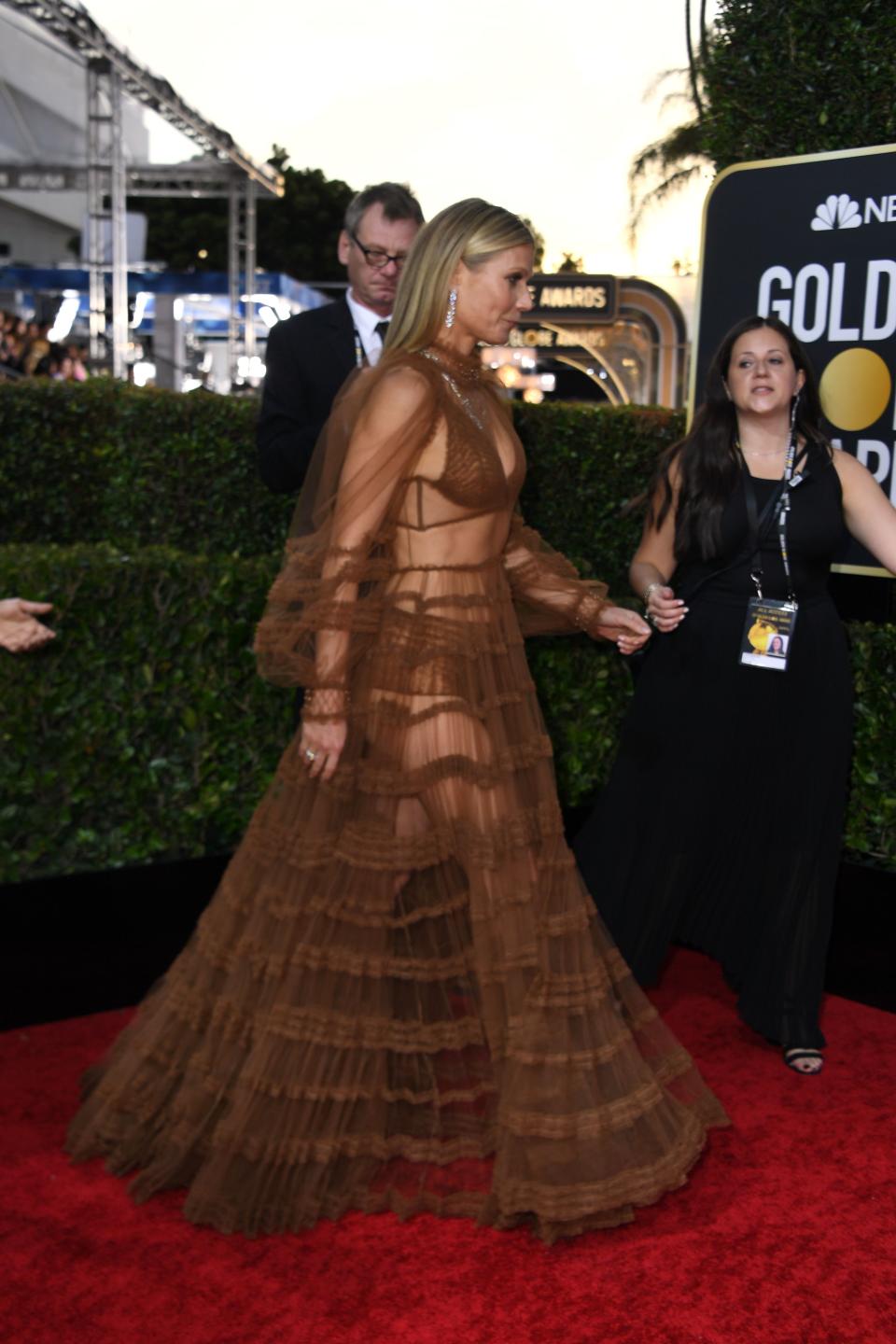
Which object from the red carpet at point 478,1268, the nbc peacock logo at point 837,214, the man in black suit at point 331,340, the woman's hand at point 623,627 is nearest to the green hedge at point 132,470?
the man in black suit at point 331,340

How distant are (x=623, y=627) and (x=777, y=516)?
73 cm

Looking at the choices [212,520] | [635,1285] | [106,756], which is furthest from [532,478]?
[635,1285]

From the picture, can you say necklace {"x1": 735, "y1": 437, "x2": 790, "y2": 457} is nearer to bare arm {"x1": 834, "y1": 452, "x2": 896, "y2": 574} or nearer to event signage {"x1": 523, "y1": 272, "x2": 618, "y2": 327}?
bare arm {"x1": 834, "y1": 452, "x2": 896, "y2": 574}

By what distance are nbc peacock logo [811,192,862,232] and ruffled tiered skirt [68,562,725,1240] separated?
7.32ft

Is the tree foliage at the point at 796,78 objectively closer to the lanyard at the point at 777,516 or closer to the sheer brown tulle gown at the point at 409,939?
A: the lanyard at the point at 777,516

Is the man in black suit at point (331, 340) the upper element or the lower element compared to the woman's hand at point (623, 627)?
upper

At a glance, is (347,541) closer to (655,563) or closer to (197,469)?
(655,563)

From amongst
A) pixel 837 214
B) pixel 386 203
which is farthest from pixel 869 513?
pixel 386 203

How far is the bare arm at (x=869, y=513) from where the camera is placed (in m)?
4.15

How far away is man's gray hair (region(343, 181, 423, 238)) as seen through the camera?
13.3ft

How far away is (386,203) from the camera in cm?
405

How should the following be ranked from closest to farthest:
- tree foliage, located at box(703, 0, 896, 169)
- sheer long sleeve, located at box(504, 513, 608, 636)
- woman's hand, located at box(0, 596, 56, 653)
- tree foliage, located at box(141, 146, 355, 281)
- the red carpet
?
the red carpet → woman's hand, located at box(0, 596, 56, 653) → sheer long sleeve, located at box(504, 513, 608, 636) → tree foliage, located at box(703, 0, 896, 169) → tree foliage, located at box(141, 146, 355, 281)

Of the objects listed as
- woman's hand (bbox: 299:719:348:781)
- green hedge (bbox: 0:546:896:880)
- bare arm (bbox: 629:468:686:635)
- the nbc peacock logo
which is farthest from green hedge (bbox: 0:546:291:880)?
the nbc peacock logo

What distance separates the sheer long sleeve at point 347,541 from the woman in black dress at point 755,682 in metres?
1.28
